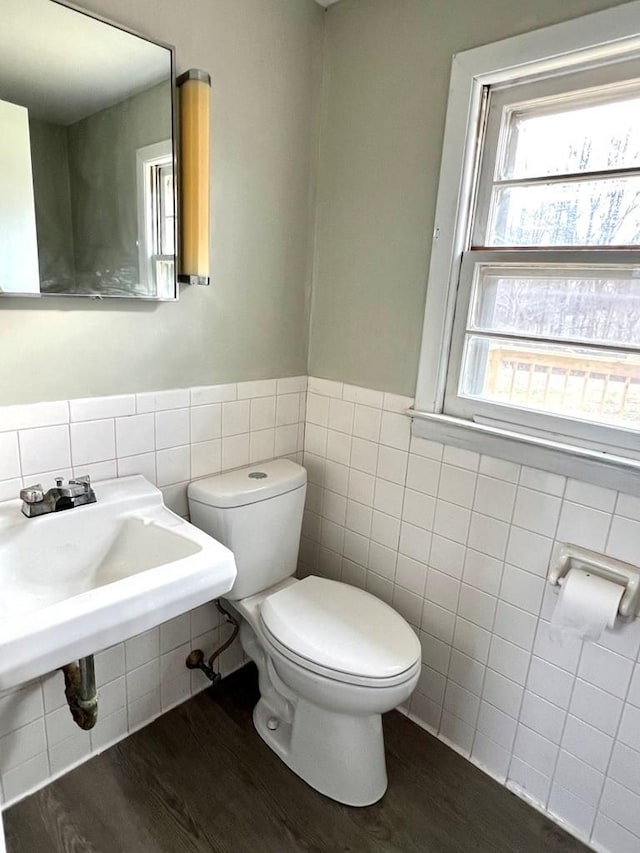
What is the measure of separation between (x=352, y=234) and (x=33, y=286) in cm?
95

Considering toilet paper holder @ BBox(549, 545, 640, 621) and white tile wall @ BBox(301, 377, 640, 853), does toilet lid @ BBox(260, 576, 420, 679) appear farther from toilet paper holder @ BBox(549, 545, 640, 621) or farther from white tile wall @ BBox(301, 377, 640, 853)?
toilet paper holder @ BBox(549, 545, 640, 621)

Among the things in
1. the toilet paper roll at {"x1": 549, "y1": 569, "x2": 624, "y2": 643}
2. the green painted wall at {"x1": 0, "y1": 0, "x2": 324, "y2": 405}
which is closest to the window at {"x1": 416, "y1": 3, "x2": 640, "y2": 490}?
the toilet paper roll at {"x1": 549, "y1": 569, "x2": 624, "y2": 643}

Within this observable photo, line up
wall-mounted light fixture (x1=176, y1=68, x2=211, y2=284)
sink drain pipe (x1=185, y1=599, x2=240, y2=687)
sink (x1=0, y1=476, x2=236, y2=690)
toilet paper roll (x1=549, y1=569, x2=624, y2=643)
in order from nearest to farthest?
sink (x1=0, y1=476, x2=236, y2=690), toilet paper roll (x1=549, y1=569, x2=624, y2=643), wall-mounted light fixture (x1=176, y1=68, x2=211, y2=284), sink drain pipe (x1=185, y1=599, x2=240, y2=687)

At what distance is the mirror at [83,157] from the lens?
3.45ft

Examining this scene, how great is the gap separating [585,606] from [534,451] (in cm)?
38

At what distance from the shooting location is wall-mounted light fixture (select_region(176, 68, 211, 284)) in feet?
4.12

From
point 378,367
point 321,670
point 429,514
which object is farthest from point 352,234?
point 321,670

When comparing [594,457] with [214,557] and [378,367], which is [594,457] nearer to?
[378,367]

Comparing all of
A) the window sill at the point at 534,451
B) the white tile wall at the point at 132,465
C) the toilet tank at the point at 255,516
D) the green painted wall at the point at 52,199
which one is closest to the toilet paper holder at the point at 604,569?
the window sill at the point at 534,451

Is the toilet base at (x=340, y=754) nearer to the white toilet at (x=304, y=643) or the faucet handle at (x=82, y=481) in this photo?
the white toilet at (x=304, y=643)

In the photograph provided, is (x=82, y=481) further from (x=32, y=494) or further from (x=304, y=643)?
(x=304, y=643)

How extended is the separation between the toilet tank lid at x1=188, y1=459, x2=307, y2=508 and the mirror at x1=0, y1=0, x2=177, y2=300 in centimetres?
56

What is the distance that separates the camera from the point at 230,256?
1.50 metres

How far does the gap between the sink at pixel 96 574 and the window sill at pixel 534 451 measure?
0.73 metres
